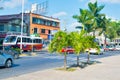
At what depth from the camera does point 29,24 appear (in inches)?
2948

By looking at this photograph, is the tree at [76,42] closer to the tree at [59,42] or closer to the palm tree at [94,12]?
the tree at [59,42]

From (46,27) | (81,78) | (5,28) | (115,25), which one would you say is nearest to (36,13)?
(46,27)

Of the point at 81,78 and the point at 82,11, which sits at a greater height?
the point at 82,11

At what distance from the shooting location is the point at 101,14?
7738 centimetres

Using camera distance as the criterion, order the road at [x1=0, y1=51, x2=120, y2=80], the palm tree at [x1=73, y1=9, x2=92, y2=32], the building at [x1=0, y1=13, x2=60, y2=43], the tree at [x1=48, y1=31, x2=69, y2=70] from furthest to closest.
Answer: the palm tree at [x1=73, y1=9, x2=92, y2=32], the building at [x1=0, y1=13, x2=60, y2=43], the tree at [x1=48, y1=31, x2=69, y2=70], the road at [x1=0, y1=51, x2=120, y2=80]

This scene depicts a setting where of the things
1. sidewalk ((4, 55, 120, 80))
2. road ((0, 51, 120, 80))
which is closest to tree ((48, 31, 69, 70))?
sidewalk ((4, 55, 120, 80))

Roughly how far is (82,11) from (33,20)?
1400 centimetres

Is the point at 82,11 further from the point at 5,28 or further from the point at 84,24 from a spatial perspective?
the point at 5,28

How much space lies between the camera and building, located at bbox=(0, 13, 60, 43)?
6340 cm

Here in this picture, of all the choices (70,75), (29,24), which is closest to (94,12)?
(29,24)

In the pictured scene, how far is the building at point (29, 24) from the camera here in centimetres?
6340

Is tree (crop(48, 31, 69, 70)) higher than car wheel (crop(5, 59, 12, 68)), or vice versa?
tree (crop(48, 31, 69, 70))

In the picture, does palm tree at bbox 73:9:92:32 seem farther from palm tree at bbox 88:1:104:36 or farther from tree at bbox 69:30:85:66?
tree at bbox 69:30:85:66

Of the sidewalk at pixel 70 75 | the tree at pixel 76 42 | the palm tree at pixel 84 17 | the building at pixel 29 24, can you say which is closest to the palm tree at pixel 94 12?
the palm tree at pixel 84 17
